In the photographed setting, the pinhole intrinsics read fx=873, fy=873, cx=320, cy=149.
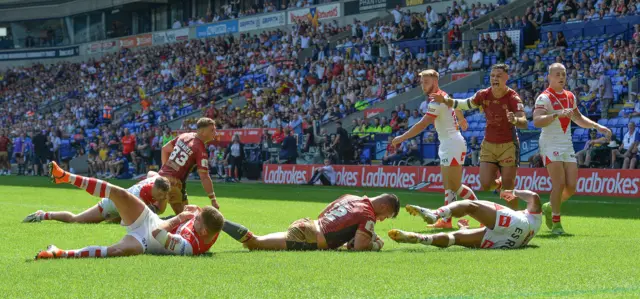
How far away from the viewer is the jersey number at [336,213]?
9633 mm

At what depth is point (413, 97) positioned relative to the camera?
32625mm

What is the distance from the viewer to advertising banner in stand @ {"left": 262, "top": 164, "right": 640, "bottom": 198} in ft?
69.4

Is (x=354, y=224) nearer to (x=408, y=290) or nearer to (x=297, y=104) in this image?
(x=408, y=290)

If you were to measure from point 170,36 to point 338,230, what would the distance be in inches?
2028

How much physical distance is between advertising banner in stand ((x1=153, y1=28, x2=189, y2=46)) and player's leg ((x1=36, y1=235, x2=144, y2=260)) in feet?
163

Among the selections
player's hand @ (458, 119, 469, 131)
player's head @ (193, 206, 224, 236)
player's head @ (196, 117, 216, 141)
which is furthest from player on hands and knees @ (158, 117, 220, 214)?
player's hand @ (458, 119, 469, 131)

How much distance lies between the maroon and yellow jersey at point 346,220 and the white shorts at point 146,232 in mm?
1831

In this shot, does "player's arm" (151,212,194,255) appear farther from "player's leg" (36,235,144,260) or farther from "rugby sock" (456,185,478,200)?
"rugby sock" (456,185,478,200)

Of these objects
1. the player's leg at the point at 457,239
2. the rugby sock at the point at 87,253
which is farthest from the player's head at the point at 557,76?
the rugby sock at the point at 87,253

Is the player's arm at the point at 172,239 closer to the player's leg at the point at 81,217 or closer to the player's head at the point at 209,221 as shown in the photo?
the player's head at the point at 209,221

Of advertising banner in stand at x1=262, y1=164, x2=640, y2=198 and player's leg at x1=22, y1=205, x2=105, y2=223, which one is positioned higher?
player's leg at x1=22, y1=205, x2=105, y2=223

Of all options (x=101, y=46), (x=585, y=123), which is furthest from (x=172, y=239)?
(x=101, y=46)

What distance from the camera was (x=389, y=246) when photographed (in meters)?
10.6

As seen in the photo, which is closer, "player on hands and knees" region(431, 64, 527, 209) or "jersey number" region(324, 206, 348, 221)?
"jersey number" region(324, 206, 348, 221)
